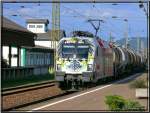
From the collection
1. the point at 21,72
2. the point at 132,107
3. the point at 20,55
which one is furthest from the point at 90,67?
the point at 20,55

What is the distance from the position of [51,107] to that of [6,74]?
75.2 ft

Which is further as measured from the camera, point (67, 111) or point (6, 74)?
point (6, 74)

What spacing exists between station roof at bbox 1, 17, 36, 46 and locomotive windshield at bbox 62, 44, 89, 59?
1460cm

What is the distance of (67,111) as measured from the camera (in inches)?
573

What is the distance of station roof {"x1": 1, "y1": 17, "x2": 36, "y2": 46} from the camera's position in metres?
43.4

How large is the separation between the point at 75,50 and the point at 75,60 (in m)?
0.63

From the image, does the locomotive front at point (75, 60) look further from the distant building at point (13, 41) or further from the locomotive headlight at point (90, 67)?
the distant building at point (13, 41)

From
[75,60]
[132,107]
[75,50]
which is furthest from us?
[75,50]

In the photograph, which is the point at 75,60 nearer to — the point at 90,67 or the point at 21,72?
the point at 90,67

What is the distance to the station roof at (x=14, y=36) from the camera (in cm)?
4339

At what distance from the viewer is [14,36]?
46625 millimetres

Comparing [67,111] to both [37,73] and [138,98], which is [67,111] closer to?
[138,98]

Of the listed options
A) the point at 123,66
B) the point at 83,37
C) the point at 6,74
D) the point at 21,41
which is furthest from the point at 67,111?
the point at 21,41

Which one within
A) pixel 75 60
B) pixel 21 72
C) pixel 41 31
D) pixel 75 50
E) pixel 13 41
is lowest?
pixel 21 72
